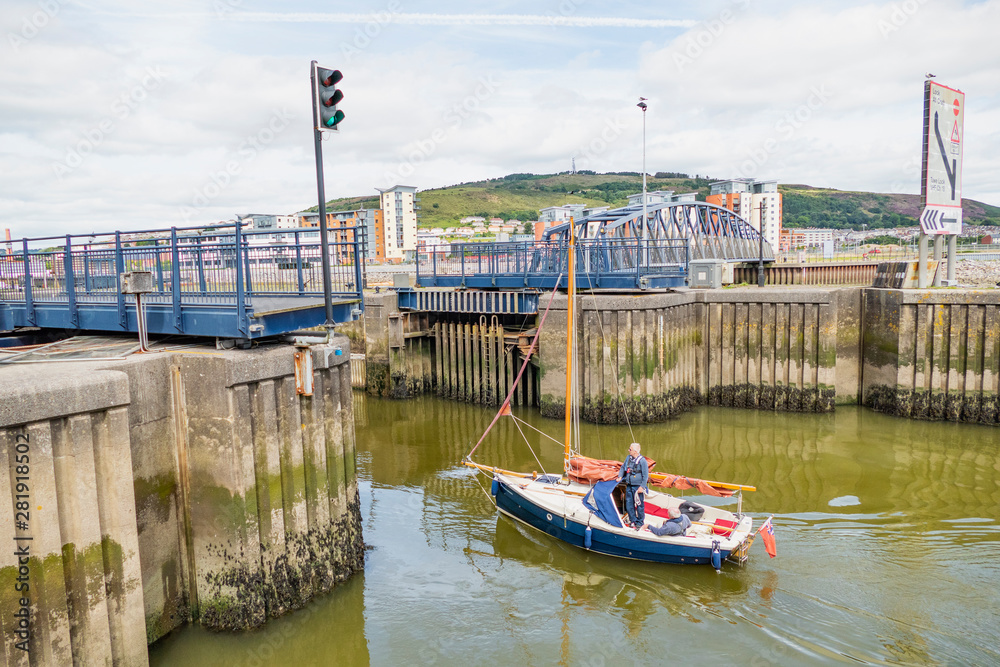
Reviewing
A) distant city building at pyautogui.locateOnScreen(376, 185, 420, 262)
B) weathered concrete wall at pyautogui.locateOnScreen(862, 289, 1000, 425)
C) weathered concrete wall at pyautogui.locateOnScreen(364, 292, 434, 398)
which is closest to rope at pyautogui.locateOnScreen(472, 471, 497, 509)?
weathered concrete wall at pyautogui.locateOnScreen(364, 292, 434, 398)

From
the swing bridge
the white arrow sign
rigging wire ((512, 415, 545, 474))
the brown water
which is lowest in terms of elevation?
the brown water

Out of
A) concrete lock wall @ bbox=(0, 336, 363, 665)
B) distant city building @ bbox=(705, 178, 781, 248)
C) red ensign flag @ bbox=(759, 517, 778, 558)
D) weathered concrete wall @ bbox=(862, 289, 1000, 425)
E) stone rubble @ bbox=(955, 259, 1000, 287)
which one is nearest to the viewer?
concrete lock wall @ bbox=(0, 336, 363, 665)

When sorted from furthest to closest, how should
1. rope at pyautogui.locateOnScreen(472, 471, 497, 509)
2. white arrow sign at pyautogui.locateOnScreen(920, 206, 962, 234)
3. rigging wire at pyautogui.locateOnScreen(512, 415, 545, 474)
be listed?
white arrow sign at pyautogui.locateOnScreen(920, 206, 962, 234) < rigging wire at pyautogui.locateOnScreen(512, 415, 545, 474) < rope at pyautogui.locateOnScreen(472, 471, 497, 509)

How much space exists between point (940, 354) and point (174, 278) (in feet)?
77.2

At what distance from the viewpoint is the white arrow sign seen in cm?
2438

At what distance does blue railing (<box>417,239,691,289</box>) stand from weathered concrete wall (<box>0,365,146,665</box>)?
1771 centimetres

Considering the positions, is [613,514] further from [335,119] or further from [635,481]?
[335,119]

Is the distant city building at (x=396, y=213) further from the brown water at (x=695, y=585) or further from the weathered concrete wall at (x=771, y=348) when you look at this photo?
the brown water at (x=695, y=585)

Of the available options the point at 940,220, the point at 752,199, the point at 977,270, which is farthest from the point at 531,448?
the point at 752,199

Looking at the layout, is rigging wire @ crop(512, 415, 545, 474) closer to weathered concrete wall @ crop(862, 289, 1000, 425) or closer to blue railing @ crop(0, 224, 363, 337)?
blue railing @ crop(0, 224, 363, 337)

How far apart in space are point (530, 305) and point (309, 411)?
577 inches

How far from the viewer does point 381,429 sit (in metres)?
24.1

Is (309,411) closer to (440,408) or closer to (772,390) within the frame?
(440,408)

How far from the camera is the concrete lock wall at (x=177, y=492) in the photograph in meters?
7.72
